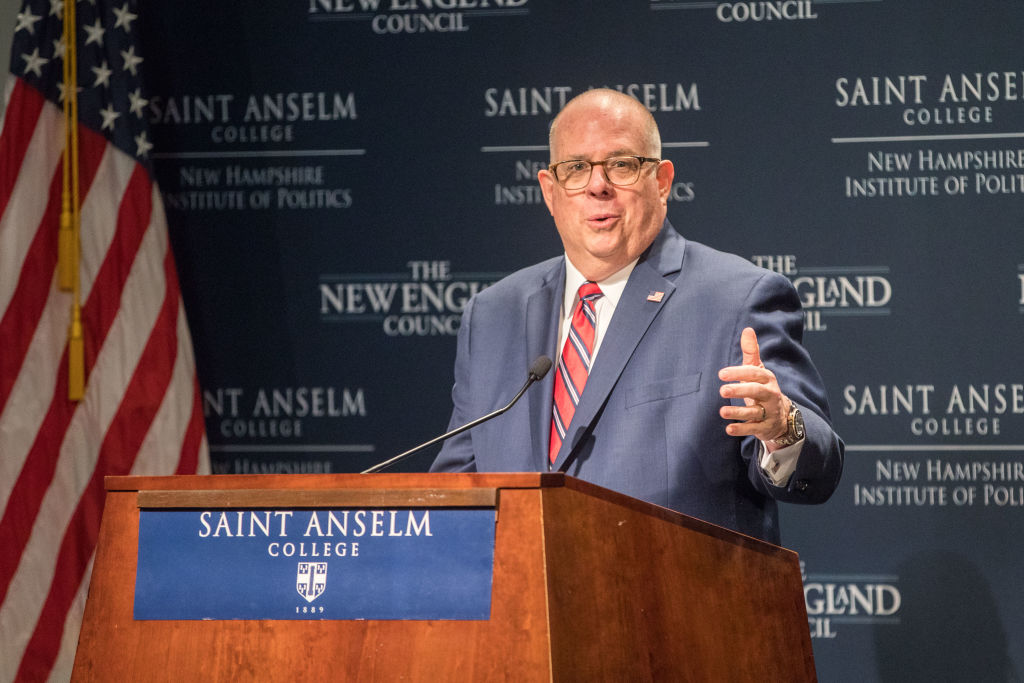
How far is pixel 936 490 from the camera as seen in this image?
12.4ft

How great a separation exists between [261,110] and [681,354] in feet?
7.41

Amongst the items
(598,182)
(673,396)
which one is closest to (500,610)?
(673,396)

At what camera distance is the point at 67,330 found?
150 inches

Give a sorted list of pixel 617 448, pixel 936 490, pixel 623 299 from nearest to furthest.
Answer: pixel 617 448, pixel 623 299, pixel 936 490

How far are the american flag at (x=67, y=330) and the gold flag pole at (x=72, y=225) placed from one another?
0.16 feet

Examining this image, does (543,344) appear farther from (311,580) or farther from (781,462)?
(311,580)

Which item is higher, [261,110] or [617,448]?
[261,110]

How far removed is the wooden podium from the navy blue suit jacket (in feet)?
2.03

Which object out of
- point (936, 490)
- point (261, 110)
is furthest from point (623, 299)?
point (261, 110)

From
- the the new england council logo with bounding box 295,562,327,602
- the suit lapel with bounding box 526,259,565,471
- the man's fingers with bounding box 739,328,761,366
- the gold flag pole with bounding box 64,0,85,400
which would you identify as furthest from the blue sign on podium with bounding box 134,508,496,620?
the gold flag pole with bounding box 64,0,85,400

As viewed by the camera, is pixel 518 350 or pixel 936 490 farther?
pixel 936 490

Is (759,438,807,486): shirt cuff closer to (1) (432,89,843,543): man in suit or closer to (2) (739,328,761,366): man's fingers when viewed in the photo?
(1) (432,89,843,543): man in suit

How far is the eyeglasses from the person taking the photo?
266cm

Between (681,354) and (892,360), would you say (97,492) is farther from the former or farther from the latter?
(892,360)
